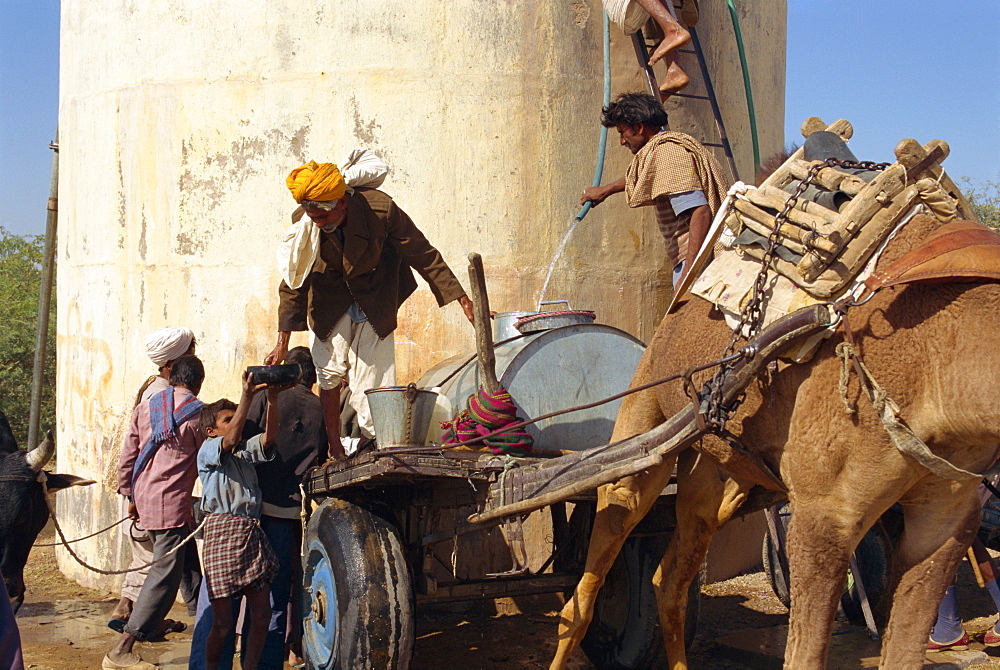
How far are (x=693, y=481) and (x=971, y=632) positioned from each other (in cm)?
256

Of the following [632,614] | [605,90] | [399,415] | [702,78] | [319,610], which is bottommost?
[632,614]

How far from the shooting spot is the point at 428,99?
6.17 metres

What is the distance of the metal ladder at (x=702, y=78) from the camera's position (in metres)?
6.24

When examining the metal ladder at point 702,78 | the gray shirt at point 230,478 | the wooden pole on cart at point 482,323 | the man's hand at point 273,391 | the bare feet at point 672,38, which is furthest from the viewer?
the metal ladder at point 702,78

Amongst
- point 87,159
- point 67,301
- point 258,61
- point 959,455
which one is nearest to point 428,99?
point 258,61

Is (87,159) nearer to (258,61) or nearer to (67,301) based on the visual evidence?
(67,301)

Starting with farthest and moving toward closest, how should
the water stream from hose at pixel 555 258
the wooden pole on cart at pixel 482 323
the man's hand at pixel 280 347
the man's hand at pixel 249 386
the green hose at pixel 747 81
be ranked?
the green hose at pixel 747 81 < the water stream from hose at pixel 555 258 < the man's hand at pixel 280 347 < the man's hand at pixel 249 386 < the wooden pole on cart at pixel 482 323

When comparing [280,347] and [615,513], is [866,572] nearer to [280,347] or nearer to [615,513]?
[615,513]

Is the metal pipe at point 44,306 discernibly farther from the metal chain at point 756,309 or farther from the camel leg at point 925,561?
the camel leg at point 925,561

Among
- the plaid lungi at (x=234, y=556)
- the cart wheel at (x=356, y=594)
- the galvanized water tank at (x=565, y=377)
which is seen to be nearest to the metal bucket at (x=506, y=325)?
the galvanized water tank at (x=565, y=377)

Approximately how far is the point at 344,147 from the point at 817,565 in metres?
3.99

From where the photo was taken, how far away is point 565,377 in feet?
15.2

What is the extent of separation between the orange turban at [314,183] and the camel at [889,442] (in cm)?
188

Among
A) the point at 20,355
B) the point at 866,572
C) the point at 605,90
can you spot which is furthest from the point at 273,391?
the point at 20,355
